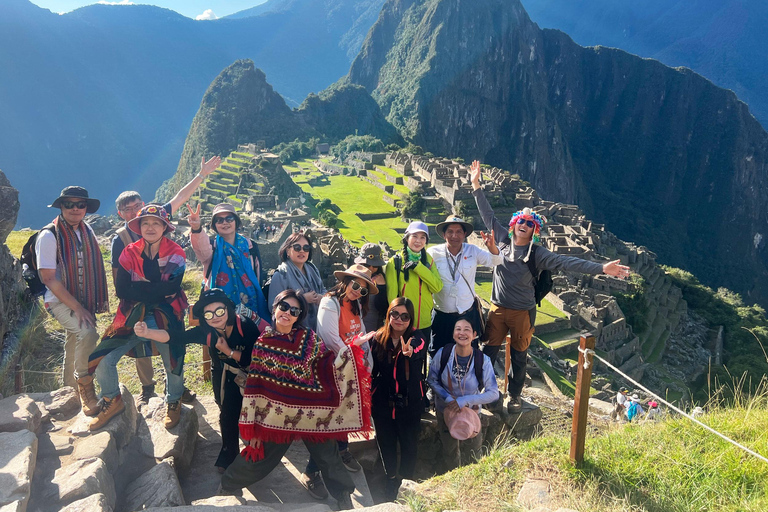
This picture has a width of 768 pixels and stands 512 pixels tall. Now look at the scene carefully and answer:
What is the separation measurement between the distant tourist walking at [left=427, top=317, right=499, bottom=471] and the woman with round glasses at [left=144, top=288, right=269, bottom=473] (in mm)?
1311

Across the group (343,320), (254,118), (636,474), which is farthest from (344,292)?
(254,118)

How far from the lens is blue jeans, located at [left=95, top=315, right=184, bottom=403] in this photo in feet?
10.9

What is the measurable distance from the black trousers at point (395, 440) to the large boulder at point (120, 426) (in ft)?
5.46

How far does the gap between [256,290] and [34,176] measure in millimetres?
114934

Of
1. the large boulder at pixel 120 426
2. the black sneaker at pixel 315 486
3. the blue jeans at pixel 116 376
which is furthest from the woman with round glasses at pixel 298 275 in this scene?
the large boulder at pixel 120 426

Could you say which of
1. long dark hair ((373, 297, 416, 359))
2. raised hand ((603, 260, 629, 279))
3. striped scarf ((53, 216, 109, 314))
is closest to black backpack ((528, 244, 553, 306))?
raised hand ((603, 260, 629, 279))

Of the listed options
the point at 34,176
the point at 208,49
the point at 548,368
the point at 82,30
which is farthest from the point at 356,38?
the point at 548,368

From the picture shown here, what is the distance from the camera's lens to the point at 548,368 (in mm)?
13852

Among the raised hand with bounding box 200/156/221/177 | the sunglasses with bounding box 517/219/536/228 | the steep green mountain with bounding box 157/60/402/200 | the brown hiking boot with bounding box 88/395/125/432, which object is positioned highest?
the steep green mountain with bounding box 157/60/402/200

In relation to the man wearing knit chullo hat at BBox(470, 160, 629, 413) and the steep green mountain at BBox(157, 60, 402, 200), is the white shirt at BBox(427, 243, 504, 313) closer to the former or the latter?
the man wearing knit chullo hat at BBox(470, 160, 629, 413)

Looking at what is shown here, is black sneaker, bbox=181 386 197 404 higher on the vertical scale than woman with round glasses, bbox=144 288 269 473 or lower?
lower

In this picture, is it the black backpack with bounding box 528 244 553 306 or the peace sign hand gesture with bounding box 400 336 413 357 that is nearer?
the peace sign hand gesture with bounding box 400 336 413 357

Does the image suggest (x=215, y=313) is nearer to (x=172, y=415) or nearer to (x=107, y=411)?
(x=172, y=415)

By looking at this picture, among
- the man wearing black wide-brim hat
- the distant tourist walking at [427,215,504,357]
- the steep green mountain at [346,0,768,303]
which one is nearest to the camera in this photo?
the man wearing black wide-brim hat
